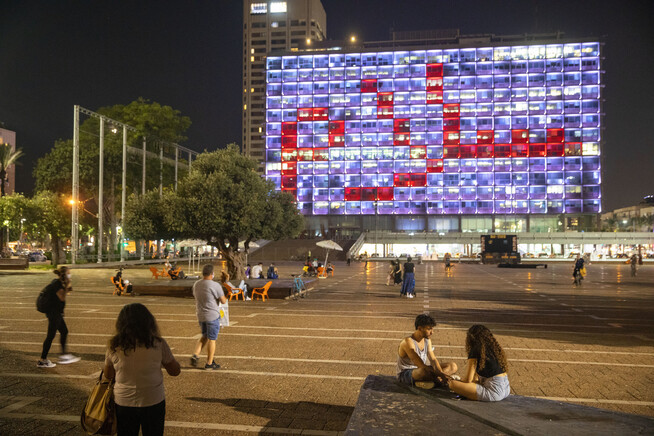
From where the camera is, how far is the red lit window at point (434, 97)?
10831cm

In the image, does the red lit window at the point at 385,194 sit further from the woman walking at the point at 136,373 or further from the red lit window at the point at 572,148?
the woman walking at the point at 136,373

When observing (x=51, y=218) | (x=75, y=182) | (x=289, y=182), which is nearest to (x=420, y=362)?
(x=75, y=182)

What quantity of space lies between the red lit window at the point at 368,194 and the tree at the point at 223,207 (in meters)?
83.5

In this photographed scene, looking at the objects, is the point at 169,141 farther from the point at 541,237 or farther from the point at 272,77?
the point at 541,237

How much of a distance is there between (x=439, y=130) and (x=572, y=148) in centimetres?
2575

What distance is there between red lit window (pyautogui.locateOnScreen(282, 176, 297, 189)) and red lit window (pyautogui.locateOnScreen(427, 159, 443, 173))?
27825mm

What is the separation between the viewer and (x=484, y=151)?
106 m

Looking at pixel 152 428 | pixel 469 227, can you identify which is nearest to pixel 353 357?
pixel 152 428

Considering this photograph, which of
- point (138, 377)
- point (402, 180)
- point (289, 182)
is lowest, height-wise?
point (138, 377)

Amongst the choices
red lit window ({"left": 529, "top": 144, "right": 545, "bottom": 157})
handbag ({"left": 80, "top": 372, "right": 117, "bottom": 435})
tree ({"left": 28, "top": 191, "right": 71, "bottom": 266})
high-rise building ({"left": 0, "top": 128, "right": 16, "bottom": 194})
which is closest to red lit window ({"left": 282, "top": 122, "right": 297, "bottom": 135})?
red lit window ({"left": 529, "top": 144, "right": 545, "bottom": 157})

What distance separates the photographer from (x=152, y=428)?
409 centimetres

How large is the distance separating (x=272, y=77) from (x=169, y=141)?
5731 cm

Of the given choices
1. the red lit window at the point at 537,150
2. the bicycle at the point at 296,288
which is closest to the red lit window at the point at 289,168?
the red lit window at the point at 537,150

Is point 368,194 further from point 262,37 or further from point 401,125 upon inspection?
point 262,37
